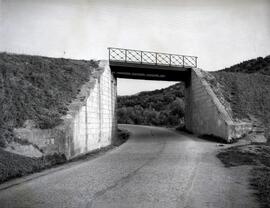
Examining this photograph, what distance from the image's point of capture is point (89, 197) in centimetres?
676

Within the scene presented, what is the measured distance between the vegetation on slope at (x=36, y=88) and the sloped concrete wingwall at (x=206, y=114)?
9476 mm

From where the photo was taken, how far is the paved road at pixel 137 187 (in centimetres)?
639

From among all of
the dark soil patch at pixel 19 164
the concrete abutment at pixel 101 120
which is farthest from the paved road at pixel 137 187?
the concrete abutment at pixel 101 120

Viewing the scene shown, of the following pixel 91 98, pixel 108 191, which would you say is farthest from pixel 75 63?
pixel 108 191

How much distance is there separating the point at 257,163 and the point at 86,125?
8.79m

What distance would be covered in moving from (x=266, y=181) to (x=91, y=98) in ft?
36.6

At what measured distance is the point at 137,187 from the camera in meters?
7.73

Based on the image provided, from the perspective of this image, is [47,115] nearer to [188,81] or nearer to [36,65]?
[36,65]

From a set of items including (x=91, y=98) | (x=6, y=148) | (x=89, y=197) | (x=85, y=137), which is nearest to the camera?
(x=89, y=197)

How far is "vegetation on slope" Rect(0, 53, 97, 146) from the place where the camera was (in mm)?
11820

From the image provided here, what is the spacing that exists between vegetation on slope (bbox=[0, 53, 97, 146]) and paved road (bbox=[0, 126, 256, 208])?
2.99m

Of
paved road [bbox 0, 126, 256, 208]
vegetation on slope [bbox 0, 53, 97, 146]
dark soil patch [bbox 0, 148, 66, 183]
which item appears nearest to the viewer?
paved road [bbox 0, 126, 256, 208]

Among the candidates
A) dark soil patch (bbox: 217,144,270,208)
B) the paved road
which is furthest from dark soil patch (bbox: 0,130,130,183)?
dark soil patch (bbox: 217,144,270,208)

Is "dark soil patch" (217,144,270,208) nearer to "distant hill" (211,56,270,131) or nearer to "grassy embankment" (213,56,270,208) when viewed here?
"grassy embankment" (213,56,270,208)
